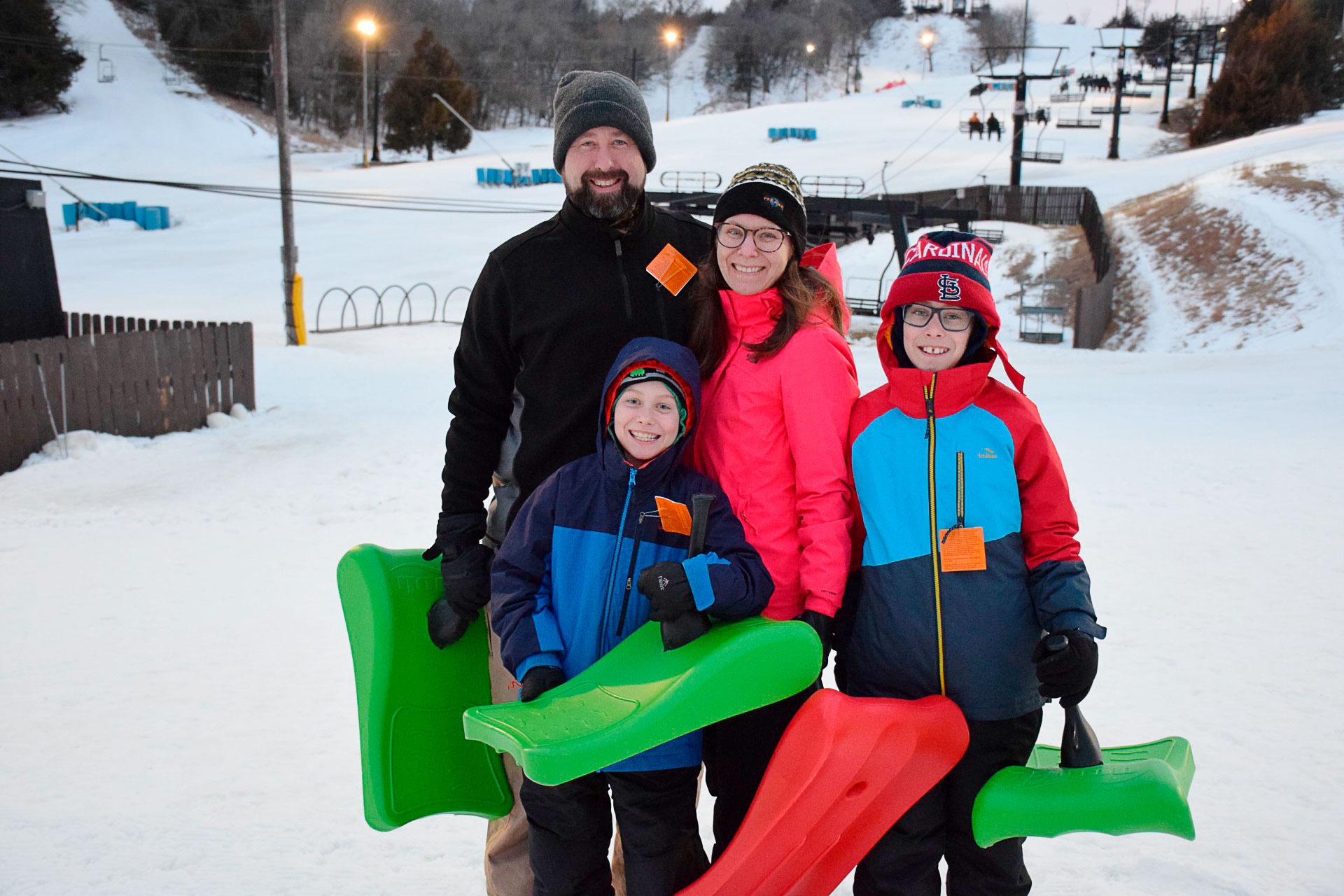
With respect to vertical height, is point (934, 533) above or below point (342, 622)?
above

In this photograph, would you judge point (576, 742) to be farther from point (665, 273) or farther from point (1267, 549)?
point (1267, 549)

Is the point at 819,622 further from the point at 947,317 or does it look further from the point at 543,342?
the point at 543,342

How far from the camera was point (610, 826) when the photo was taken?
2250 mm

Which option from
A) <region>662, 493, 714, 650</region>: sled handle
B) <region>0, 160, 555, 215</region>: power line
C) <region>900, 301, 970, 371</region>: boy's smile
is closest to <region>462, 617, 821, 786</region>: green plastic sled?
<region>662, 493, 714, 650</region>: sled handle

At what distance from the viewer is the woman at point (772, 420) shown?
86.0 inches

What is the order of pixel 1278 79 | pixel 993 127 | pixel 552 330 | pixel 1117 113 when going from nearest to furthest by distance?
pixel 552 330
pixel 1278 79
pixel 1117 113
pixel 993 127

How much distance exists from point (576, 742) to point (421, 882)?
4.36 feet

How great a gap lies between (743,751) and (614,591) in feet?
1.62

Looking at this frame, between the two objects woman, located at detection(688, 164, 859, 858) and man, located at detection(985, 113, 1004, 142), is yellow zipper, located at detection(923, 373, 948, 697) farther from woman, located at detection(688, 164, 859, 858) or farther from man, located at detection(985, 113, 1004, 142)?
man, located at detection(985, 113, 1004, 142)

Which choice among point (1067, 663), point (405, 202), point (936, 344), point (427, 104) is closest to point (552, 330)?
point (936, 344)

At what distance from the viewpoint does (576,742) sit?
188 cm

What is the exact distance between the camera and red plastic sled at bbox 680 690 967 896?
202 cm

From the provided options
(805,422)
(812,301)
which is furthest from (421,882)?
(812,301)

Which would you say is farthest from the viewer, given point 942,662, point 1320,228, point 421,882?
point 1320,228
